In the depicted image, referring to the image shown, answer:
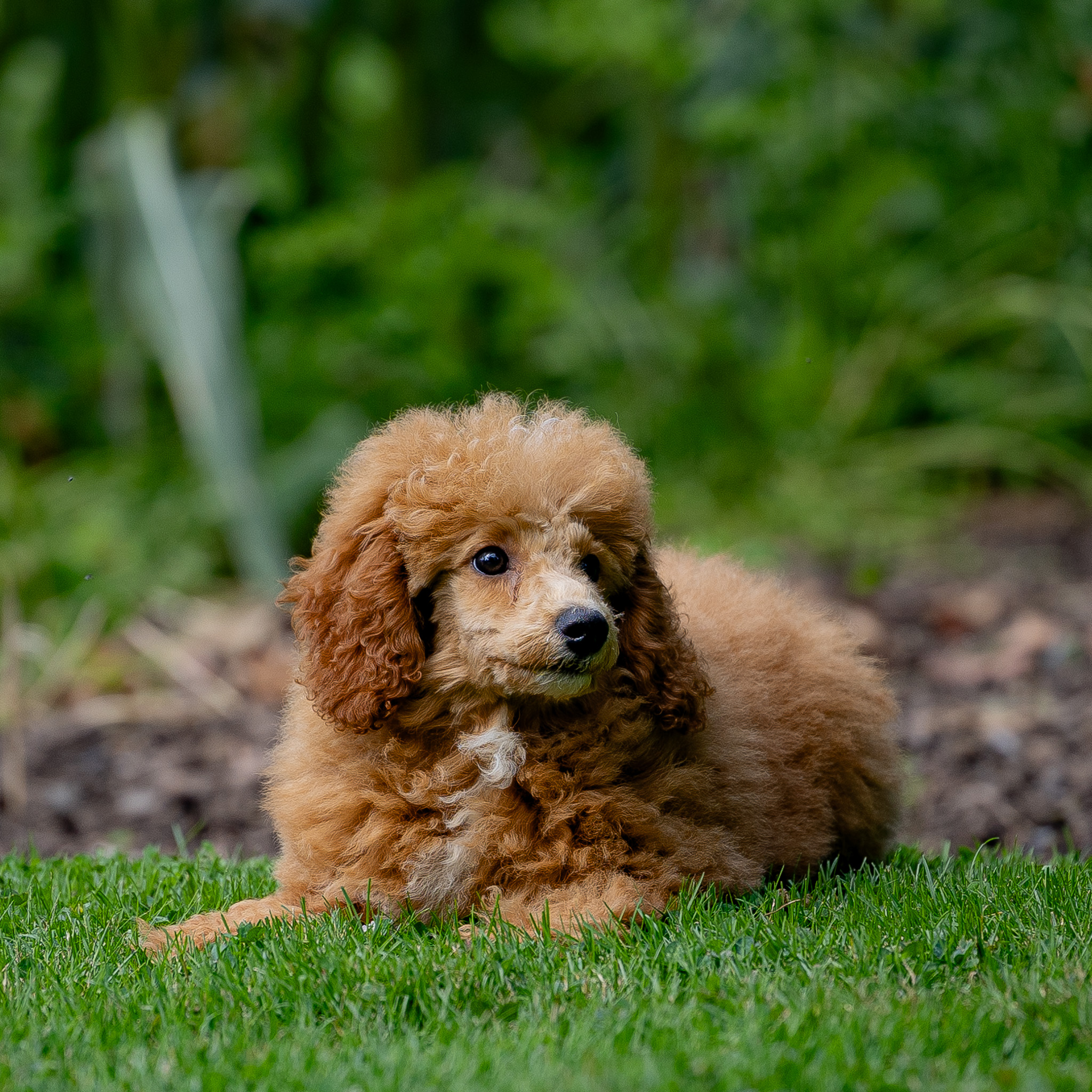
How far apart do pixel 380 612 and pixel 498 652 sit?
32cm

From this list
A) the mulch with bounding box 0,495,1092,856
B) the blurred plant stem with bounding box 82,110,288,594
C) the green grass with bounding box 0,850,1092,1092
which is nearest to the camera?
the green grass with bounding box 0,850,1092,1092

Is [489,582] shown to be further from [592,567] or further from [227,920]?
[227,920]

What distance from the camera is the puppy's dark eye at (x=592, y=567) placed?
340 centimetres

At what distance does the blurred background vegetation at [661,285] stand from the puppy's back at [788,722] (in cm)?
423

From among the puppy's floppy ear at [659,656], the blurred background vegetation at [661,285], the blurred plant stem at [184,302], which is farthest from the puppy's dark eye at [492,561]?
the blurred background vegetation at [661,285]

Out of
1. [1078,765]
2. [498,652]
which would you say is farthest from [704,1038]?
[1078,765]

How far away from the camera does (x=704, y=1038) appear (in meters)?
2.56

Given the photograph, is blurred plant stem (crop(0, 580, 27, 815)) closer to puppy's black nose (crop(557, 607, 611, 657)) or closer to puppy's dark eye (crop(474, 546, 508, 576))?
puppy's dark eye (crop(474, 546, 508, 576))

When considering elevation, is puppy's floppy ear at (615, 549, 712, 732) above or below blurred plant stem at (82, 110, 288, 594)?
below

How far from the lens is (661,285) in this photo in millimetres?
10945

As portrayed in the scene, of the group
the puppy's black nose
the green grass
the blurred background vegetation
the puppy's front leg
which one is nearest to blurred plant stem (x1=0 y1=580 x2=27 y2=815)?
the blurred background vegetation

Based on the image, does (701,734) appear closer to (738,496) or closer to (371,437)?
(371,437)

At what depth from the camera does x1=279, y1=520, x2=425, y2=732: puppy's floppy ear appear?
10.7 ft

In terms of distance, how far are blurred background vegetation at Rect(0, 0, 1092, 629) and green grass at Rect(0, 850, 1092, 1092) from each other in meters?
5.21
